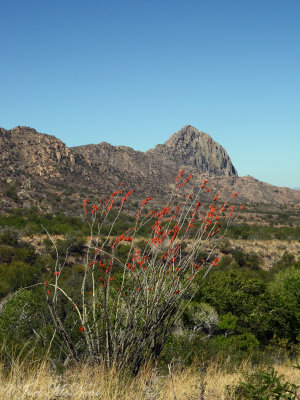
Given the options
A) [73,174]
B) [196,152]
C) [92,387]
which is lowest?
[92,387]

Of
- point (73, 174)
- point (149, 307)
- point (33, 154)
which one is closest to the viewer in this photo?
point (149, 307)

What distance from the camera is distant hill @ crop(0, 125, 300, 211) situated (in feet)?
169

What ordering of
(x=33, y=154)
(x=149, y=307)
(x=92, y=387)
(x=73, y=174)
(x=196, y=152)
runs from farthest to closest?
(x=196, y=152), (x=73, y=174), (x=33, y=154), (x=149, y=307), (x=92, y=387)

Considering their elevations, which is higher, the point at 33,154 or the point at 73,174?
the point at 33,154

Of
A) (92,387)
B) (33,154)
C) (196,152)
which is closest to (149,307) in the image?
(92,387)

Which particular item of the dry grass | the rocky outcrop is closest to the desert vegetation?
the dry grass

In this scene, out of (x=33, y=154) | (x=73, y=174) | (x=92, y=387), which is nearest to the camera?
(x=92, y=387)

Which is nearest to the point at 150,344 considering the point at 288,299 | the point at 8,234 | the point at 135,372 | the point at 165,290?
the point at 135,372

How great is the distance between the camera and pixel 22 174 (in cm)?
5709

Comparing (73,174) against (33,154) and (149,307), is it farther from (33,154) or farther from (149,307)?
(149,307)

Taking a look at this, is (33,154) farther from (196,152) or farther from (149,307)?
(196,152)

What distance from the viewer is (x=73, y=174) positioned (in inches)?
2618

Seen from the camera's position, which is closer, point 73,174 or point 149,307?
point 149,307

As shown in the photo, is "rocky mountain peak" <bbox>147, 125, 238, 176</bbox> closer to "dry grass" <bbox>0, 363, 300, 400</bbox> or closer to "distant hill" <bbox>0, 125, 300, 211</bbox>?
"distant hill" <bbox>0, 125, 300, 211</bbox>
